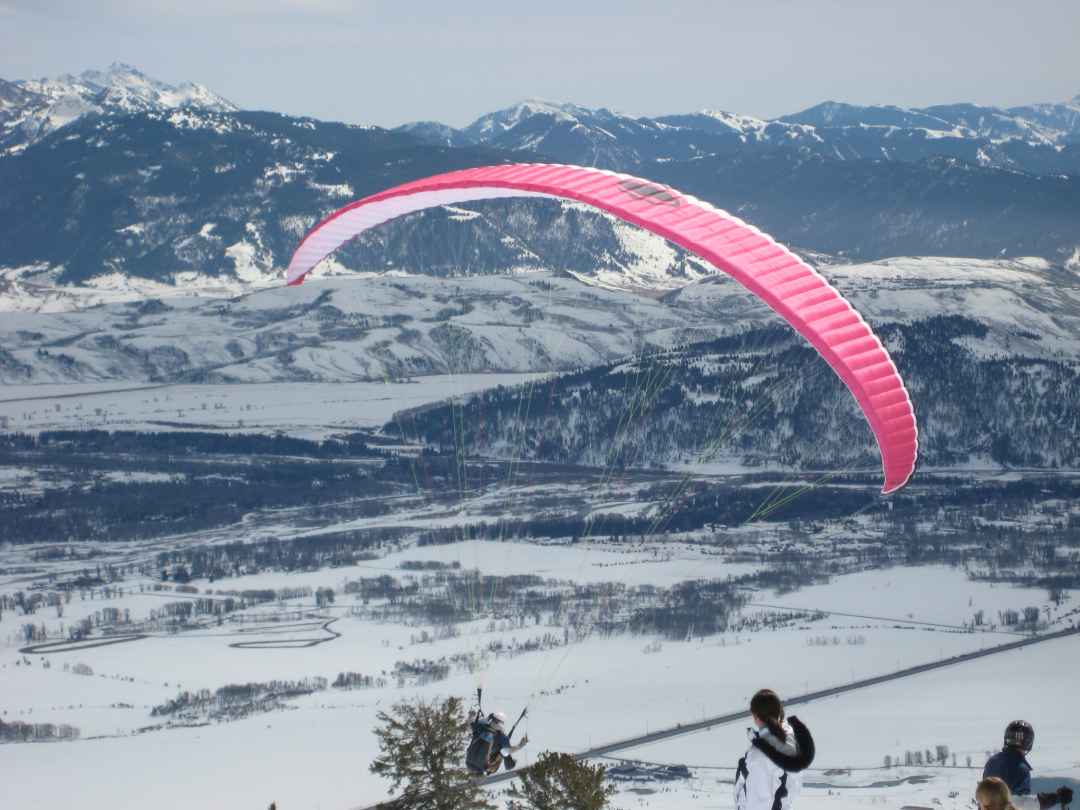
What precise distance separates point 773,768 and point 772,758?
0.20 m

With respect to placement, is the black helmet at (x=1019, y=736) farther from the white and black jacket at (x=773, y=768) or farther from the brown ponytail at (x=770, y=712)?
the brown ponytail at (x=770, y=712)

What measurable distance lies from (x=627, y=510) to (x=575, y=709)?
89292mm

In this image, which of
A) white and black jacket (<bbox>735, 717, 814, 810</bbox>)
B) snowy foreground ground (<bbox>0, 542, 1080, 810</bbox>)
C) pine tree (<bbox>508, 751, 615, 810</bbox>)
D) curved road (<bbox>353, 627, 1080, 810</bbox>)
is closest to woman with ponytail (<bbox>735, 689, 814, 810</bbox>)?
white and black jacket (<bbox>735, 717, 814, 810</bbox>)

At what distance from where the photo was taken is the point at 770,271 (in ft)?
92.5

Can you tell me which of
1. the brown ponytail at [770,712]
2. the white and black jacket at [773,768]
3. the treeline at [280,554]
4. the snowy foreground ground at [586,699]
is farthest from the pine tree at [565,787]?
the treeline at [280,554]

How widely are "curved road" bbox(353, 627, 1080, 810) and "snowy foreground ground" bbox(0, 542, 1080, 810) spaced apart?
34.0 inches

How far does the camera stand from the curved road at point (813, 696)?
207 feet

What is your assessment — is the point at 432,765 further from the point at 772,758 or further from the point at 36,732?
the point at 36,732

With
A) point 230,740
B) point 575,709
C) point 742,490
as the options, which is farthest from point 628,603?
point 742,490

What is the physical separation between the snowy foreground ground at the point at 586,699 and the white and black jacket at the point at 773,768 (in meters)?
35.7

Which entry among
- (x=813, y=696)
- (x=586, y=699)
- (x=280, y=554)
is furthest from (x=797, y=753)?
(x=280, y=554)

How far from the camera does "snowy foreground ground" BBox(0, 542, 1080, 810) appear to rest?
57406mm

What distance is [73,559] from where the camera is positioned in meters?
147

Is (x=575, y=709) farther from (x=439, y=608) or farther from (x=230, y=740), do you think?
(x=439, y=608)
